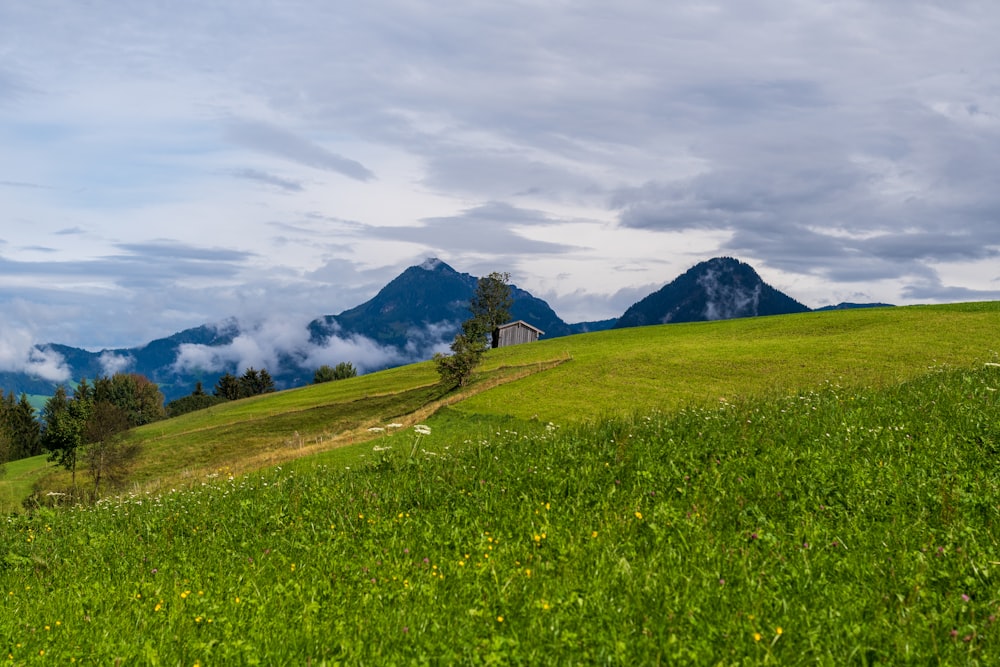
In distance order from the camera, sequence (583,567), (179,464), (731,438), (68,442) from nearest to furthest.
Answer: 1. (583,567)
2. (731,438)
3. (179,464)
4. (68,442)

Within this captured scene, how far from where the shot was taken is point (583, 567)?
8.46 m

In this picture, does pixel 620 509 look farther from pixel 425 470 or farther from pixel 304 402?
pixel 304 402

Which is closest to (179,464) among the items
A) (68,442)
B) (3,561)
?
(68,442)

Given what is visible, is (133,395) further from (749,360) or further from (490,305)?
(749,360)

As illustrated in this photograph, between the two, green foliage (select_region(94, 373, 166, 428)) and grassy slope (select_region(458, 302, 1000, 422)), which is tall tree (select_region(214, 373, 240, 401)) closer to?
green foliage (select_region(94, 373, 166, 428))

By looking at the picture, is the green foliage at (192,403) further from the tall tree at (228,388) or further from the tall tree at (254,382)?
the tall tree at (254,382)

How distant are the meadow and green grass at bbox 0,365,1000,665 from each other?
0.12 feet

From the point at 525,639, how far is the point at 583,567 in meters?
1.79

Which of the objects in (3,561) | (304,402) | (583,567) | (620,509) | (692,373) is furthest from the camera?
(304,402)

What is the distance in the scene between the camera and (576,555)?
8.79 meters

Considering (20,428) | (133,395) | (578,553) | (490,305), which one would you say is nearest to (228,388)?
(133,395)

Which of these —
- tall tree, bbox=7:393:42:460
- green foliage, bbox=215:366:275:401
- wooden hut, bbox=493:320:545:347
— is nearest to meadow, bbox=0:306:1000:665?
wooden hut, bbox=493:320:545:347

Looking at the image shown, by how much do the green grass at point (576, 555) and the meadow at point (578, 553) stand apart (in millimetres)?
37

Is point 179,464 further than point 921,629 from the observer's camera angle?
Yes
